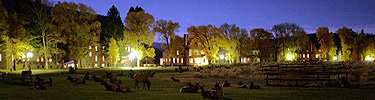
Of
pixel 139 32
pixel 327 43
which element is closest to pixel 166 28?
pixel 139 32

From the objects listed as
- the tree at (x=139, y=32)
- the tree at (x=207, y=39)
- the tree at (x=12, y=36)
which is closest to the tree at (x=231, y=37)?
the tree at (x=207, y=39)

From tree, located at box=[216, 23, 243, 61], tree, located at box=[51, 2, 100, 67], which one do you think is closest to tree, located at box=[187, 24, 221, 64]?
tree, located at box=[216, 23, 243, 61]

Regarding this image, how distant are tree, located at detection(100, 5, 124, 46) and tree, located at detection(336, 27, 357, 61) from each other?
55244mm

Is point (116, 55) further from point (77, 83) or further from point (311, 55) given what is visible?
point (311, 55)

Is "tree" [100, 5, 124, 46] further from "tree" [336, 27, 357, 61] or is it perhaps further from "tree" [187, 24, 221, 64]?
"tree" [336, 27, 357, 61]

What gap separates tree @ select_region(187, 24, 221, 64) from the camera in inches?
2547

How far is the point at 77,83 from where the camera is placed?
1947cm

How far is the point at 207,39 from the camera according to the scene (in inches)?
2591

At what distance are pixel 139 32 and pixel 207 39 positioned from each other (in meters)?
14.7

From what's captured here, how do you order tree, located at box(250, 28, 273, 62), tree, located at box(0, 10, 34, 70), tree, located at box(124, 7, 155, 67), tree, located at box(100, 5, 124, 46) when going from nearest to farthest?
tree, located at box(0, 10, 34, 70) < tree, located at box(124, 7, 155, 67) < tree, located at box(100, 5, 124, 46) < tree, located at box(250, 28, 273, 62)

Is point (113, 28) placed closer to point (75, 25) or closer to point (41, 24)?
point (75, 25)

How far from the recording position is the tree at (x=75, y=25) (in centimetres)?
4834

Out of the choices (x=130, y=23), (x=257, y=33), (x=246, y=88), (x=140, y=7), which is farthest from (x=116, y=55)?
(x=246, y=88)

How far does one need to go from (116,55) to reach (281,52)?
38.2 meters
